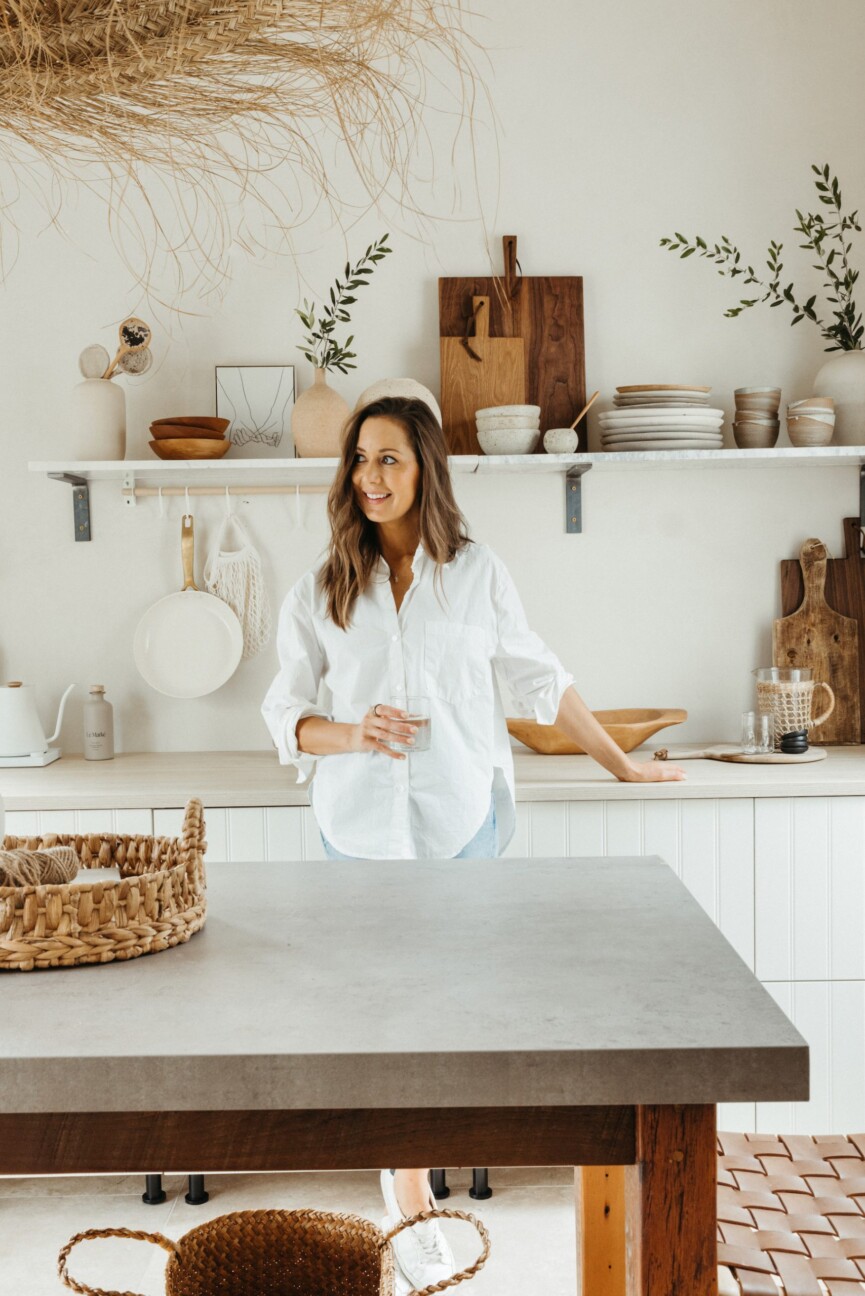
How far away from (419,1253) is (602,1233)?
85 cm

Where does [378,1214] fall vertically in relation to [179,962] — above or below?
below

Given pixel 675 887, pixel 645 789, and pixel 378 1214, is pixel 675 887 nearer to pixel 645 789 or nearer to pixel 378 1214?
pixel 645 789

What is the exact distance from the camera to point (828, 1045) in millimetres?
2580

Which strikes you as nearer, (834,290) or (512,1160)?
(512,1160)

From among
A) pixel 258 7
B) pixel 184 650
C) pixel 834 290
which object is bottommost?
pixel 184 650

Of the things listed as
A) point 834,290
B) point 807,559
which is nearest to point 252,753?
point 807,559

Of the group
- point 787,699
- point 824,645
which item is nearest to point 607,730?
point 787,699

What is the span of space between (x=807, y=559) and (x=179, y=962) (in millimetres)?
2448

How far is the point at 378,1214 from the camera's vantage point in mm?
2455

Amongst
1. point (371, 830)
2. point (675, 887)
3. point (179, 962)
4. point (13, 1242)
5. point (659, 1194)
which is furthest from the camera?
point (13, 1242)

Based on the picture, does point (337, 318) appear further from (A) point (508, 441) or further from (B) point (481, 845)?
(B) point (481, 845)

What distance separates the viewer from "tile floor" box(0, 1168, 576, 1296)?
2244mm

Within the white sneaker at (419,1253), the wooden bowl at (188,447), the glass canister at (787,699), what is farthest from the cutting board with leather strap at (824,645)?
the white sneaker at (419,1253)

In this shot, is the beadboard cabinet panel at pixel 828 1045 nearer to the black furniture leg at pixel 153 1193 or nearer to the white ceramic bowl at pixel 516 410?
the black furniture leg at pixel 153 1193
